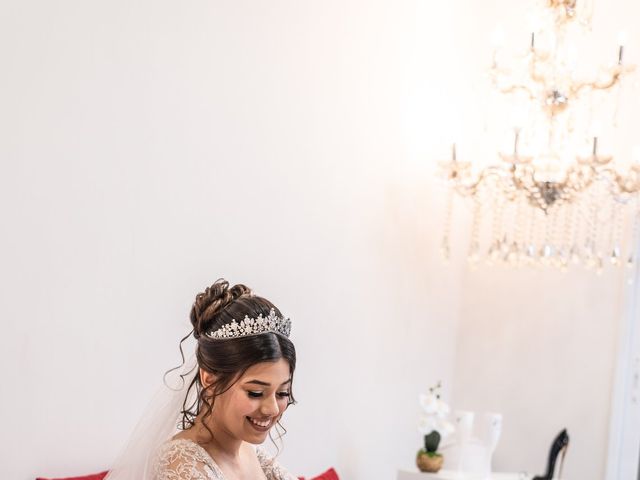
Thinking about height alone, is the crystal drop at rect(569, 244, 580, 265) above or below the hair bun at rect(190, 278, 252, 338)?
above

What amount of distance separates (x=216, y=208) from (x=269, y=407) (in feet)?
4.91

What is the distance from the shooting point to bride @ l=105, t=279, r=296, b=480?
248cm

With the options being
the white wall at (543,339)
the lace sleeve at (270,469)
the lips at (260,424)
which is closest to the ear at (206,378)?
the lips at (260,424)

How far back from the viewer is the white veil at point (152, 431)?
2.61 m

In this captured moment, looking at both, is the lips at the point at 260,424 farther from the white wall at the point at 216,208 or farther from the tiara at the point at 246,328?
the white wall at the point at 216,208

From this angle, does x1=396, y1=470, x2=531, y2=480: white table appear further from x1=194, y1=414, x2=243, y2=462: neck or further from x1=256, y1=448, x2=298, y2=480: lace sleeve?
x1=194, y1=414, x2=243, y2=462: neck

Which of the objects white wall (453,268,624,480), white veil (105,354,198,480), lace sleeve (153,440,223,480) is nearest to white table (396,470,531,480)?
white wall (453,268,624,480)

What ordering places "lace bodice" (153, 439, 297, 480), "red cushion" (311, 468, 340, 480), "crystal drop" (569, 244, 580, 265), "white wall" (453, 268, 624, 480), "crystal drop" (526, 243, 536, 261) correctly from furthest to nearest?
"white wall" (453, 268, 624, 480) < "crystal drop" (526, 243, 536, 261) < "crystal drop" (569, 244, 580, 265) < "red cushion" (311, 468, 340, 480) < "lace bodice" (153, 439, 297, 480)

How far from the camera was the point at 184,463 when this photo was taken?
8.04 ft

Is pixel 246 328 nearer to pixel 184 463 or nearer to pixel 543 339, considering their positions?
pixel 184 463

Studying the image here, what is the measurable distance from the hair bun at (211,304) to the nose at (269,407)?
25cm

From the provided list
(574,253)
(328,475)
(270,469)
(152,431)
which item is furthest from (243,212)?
(574,253)

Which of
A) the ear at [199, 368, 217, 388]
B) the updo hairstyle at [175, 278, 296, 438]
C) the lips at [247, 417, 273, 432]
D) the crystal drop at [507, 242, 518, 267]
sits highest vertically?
the crystal drop at [507, 242, 518, 267]

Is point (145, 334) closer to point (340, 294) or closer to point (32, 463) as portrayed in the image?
point (32, 463)
